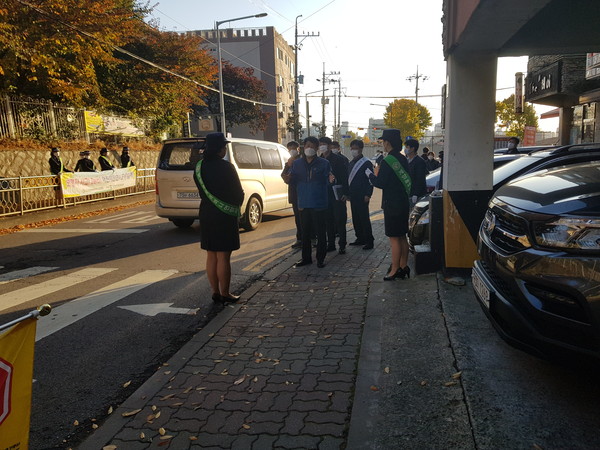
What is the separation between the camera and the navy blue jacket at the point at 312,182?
21.4 feet

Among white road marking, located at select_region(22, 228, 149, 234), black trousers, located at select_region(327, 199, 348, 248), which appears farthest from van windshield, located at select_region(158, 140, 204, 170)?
black trousers, located at select_region(327, 199, 348, 248)

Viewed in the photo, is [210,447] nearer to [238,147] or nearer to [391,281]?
[391,281]

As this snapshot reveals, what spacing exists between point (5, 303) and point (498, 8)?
19.1 feet

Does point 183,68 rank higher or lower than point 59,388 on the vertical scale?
higher

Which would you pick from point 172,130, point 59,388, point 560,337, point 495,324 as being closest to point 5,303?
point 59,388

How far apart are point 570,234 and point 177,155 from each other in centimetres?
825

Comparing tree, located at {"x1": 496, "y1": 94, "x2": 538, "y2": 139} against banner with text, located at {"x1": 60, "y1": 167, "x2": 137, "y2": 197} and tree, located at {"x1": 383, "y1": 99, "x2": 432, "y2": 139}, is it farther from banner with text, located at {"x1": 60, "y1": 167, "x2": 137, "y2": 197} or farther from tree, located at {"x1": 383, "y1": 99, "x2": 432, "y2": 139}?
banner with text, located at {"x1": 60, "y1": 167, "x2": 137, "y2": 197}

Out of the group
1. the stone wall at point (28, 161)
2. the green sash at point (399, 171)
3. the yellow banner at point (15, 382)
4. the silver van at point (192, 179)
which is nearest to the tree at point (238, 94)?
the stone wall at point (28, 161)

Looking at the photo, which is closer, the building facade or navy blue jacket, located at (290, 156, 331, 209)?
navy blue jacket, located at (290, 156, 331, 209)

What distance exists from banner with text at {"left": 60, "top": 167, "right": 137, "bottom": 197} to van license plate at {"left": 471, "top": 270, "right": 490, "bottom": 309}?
44.1 ft

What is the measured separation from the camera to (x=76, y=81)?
16.9 meters

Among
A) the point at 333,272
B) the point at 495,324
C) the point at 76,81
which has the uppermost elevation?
the point at 76,81

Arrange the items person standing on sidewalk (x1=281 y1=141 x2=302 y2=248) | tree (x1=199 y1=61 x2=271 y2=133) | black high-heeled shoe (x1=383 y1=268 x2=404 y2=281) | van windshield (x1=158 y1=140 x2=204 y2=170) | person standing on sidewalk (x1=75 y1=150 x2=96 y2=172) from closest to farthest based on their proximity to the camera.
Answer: black high-heeled shoe (x1=383 y1=268 x2=404 y2=281)
person standing on sidewalk (x1=281 y1=141 x2=302 y2=248)
van windshield (x1=158 y1=140 x2=204 y2=170)
person standing on sidewalk (x1=75 y1=150 x2=96 y2=172)
tree (x1=199 y1=61 x2=271 y2=133)

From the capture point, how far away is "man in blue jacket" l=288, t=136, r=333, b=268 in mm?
6531
